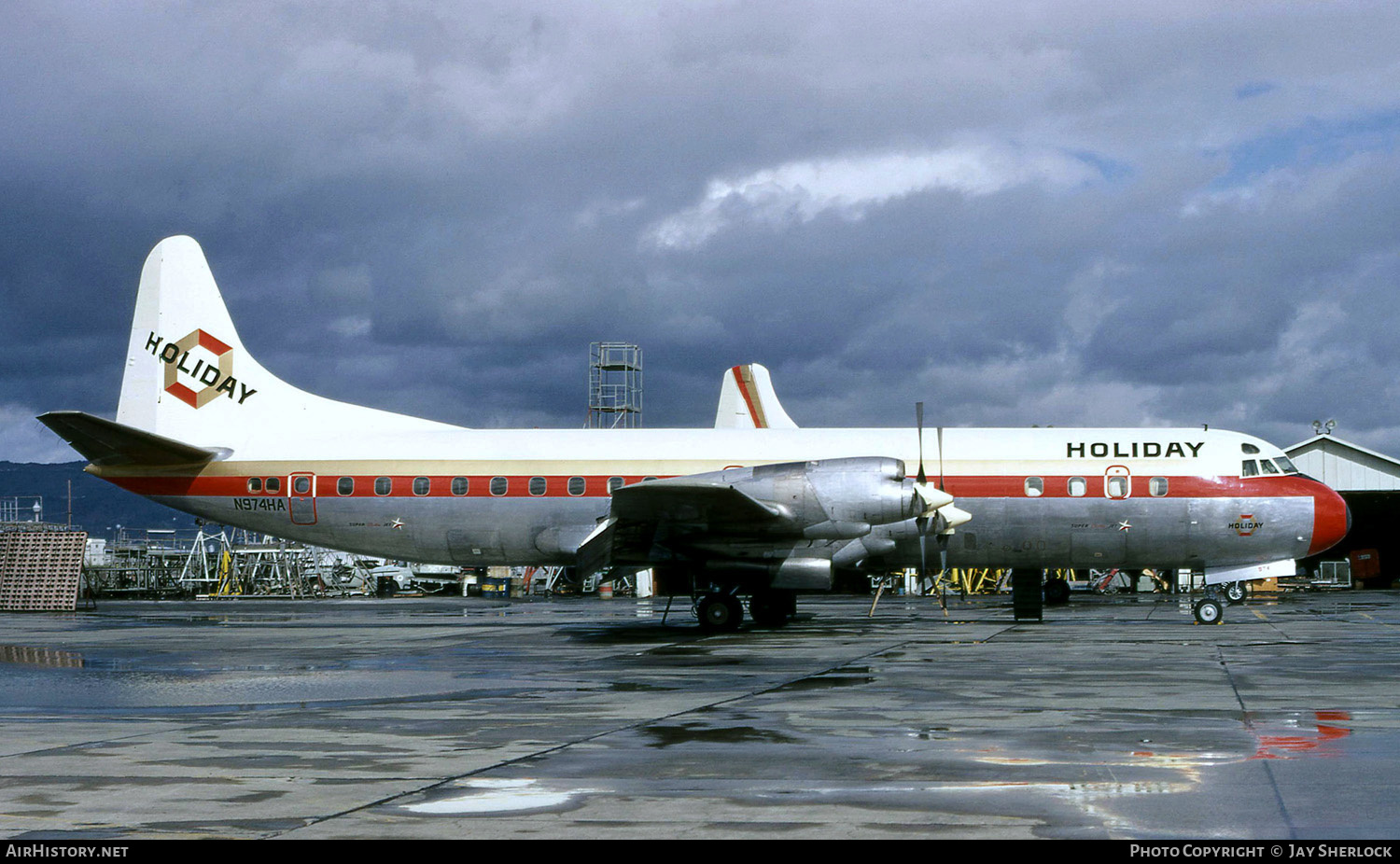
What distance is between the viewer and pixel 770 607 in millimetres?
26484

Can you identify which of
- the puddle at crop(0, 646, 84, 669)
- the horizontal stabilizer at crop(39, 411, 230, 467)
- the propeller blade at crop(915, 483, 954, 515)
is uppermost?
the horizontal stabilizer at crop(39, 411, 230, 467)

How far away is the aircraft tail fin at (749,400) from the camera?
4828 cm

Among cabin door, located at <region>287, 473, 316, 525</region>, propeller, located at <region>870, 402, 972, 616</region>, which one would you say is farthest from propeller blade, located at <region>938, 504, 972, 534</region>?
cabin door, located at <region>287, 473, 316, 525</region>

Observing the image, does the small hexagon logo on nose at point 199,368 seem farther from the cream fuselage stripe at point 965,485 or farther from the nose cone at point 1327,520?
the nose cone at point 1327,520

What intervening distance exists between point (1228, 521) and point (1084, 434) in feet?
11.5

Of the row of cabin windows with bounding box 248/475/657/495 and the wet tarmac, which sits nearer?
the wet tarmac

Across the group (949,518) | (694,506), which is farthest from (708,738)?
(949,518)

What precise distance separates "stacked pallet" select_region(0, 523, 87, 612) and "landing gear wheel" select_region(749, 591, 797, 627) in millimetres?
23859

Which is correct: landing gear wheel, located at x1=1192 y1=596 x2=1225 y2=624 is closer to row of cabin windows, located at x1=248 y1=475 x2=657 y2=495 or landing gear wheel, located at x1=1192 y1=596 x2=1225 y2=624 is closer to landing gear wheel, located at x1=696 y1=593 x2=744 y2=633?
landing gear wheel, located at x1=696 y1=593 x2=744 y2=633

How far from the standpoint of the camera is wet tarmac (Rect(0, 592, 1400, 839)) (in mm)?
7367

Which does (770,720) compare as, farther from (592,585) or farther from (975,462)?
(592,585)

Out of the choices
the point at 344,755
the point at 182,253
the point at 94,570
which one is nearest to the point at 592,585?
the point at 94,570

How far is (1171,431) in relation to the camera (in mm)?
27891

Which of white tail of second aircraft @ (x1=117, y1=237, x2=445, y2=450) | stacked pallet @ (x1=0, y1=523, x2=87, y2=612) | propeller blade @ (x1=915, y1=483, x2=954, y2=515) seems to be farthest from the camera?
stacked pallet @ (x1=0, y1=523, x2=87, y2=612)
